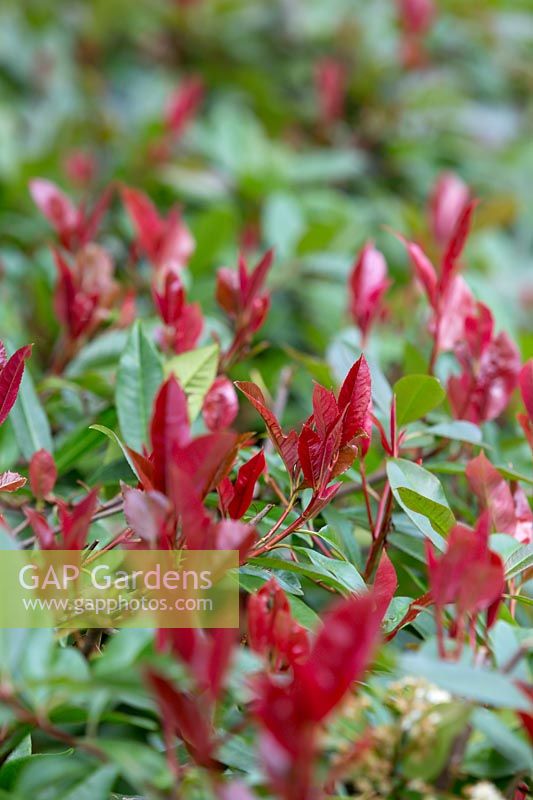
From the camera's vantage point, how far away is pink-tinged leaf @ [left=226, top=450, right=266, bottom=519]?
0.64 metres

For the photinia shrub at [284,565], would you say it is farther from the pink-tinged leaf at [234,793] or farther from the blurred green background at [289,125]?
the blurred green background at [289,125]

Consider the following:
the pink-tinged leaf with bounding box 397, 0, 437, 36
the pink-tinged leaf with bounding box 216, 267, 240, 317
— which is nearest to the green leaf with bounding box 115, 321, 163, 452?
the pink-tinged leaf with bounding box 216, 267, 240, 317

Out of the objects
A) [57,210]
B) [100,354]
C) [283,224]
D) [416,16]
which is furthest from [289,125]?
[100,354]

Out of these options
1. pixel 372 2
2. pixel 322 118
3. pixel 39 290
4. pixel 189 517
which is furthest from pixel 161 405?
pixel 372 2

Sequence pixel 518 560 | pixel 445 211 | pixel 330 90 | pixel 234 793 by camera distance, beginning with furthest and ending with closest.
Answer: pixel 330 90 → pixel 445 211 → pixel 518 560 → pixel 234 793

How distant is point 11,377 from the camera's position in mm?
632

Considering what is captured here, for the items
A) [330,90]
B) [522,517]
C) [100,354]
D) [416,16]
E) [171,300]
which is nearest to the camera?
[522,517]

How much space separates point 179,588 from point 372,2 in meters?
2.05

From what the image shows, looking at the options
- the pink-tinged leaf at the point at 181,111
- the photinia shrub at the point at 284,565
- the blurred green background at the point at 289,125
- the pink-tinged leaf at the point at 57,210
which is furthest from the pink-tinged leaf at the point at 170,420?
the pink-tinged leaf at the point at 181,111

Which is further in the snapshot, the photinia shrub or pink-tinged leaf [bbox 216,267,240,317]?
pink-tinged leaf [bbox 216,267,240,317]

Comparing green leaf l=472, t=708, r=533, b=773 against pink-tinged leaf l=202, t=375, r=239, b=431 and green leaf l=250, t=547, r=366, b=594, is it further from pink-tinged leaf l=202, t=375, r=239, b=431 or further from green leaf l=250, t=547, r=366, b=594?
pink-tinged leaf l=202, t=375, r=239, b=431

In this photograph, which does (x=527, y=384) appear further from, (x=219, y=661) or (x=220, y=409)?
(x=219, y=661)

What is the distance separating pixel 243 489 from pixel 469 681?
0.74 ft

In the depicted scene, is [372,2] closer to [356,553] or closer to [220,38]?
[220,38]
